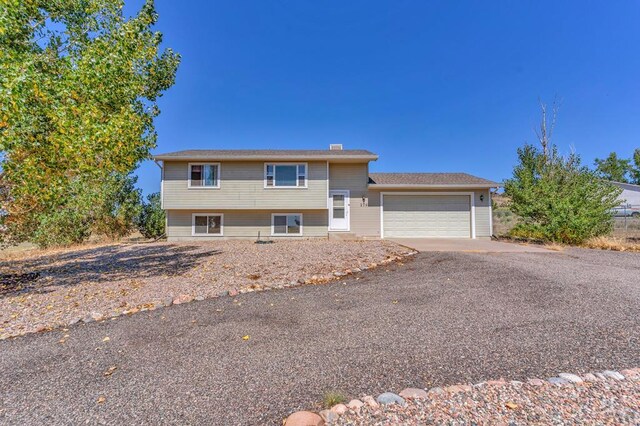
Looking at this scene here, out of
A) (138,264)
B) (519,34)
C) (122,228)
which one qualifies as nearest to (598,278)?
(138,264)

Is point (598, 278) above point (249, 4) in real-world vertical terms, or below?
below

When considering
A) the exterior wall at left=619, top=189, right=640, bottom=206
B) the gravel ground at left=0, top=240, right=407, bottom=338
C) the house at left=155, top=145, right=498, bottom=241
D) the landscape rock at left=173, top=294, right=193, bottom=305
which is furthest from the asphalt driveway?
the exterior wall at left=619, top=189, right=640, bottom=206

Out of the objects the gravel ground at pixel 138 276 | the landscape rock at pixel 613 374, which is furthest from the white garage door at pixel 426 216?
the landscape rock at pixel 613 374

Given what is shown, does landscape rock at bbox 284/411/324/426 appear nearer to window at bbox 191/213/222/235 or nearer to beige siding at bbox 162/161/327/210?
beige siding at bbox 162/161/327/210

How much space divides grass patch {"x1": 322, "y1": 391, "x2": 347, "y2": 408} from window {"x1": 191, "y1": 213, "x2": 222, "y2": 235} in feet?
41.8

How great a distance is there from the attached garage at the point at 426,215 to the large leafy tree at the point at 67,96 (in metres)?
10.3

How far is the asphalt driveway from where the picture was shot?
2312 millimetres

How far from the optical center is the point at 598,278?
5562 millimetres

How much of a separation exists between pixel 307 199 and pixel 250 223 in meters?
2.97

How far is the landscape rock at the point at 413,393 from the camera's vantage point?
2234 mm

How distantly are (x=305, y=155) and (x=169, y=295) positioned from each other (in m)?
9.32

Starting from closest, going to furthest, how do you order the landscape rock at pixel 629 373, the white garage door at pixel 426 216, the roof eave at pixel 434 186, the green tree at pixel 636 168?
the landscape rock at pixel 629 373 < the roof eave at pixel 434 186 < the white garage door at pixel 426 216 < the green tree at pixel 636 168

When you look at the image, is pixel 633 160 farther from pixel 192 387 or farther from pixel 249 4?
pixel 192 387

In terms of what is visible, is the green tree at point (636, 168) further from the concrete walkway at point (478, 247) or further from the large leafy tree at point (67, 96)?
the large leafy tree at point (67, 96)
